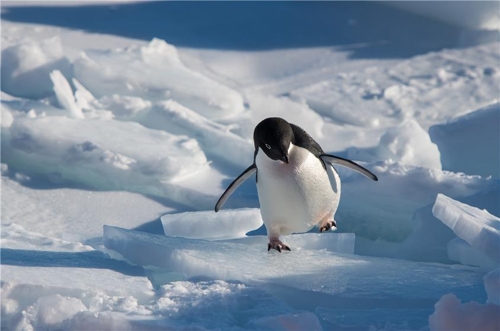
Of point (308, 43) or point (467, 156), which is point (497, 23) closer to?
point (308, 43)

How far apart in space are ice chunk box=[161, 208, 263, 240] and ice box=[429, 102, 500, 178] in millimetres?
930

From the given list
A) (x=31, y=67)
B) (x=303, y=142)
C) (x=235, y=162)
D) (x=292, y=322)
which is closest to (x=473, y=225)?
(x=303, y=142)

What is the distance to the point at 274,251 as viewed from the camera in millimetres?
2027

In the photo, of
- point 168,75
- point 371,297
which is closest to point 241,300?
point 371,297

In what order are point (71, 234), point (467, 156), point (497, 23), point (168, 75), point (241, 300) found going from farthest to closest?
point (497, 23), point (168, 75), point (467, 156), point (71, 234), point (241, 300)

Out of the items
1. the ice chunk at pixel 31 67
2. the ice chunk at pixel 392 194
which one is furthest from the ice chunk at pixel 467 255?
the ice chunk at pixel 31 67

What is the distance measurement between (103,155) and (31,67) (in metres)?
1.03

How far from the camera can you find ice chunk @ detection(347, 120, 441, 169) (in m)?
2.89

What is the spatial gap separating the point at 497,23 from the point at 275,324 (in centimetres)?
331

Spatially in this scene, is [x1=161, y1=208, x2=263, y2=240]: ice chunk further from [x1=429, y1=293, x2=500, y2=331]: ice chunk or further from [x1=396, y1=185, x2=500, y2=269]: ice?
[x1=429, y1=293, x2=500, y2=331]: ice chunk

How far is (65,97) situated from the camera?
126 inches

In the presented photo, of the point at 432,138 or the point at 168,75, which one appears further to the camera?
the point at 168,75

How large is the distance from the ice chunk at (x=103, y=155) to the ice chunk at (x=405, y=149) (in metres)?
0.62

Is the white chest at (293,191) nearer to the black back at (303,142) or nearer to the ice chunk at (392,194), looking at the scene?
the black back at (303,142)
